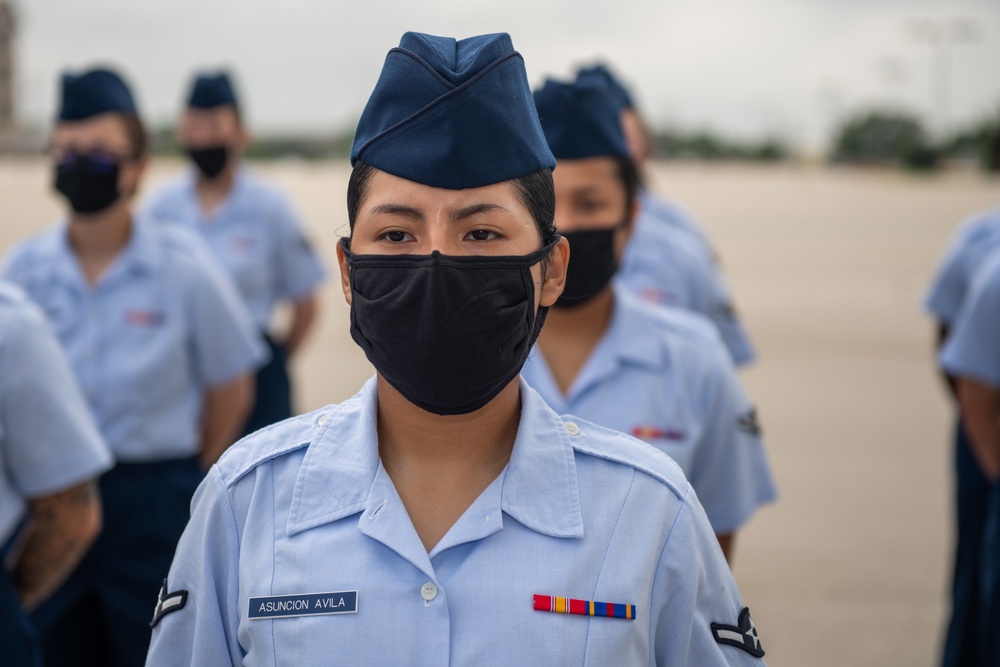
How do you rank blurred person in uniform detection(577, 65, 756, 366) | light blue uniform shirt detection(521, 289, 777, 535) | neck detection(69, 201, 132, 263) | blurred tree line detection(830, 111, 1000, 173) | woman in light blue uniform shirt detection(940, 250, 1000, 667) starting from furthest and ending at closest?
1. blurred tree line detection(830, 111, 1000, 173)
2. blurred person in uniform detection(577, 65, 756, 366)
3. neck detection(69, 201, 132, 263)
4. woman in light blue uniform shirt detection(940, 250, 1000, 667)
5. light blue uniform shirt detection(521, 289, 777, 535)

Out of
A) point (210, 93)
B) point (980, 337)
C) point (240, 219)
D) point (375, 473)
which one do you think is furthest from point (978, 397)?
point (210, 93)

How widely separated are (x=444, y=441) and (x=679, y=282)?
3050 millimetres

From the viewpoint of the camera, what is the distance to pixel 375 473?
180 cm

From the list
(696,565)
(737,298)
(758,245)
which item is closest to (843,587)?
(696,565)

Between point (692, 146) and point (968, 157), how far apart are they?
58.2 feet

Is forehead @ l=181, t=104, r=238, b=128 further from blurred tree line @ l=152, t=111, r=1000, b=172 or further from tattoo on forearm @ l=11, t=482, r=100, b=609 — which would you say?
blurred tree line @ l=152, t=111, r=1000, b=172

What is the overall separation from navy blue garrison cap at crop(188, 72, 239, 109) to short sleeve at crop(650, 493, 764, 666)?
5.39 metres

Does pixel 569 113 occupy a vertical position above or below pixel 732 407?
above

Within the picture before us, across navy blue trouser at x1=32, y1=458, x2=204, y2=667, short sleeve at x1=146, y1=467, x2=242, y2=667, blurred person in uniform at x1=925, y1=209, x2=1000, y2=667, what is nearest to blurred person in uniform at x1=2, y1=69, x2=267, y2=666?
navy blue trouser at x1=32, y1=458, x2=204, y2=667

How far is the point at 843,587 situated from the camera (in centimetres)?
558

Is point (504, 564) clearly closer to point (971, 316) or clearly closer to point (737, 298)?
point (971, 316)

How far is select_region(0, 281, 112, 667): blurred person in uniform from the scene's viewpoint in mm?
2793

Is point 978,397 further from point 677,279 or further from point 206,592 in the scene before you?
point 206,592

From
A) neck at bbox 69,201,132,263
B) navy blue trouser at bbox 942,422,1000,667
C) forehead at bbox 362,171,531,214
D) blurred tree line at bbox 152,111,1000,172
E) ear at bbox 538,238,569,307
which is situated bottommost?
blurred tree line at bbox 152,111,1000,172
